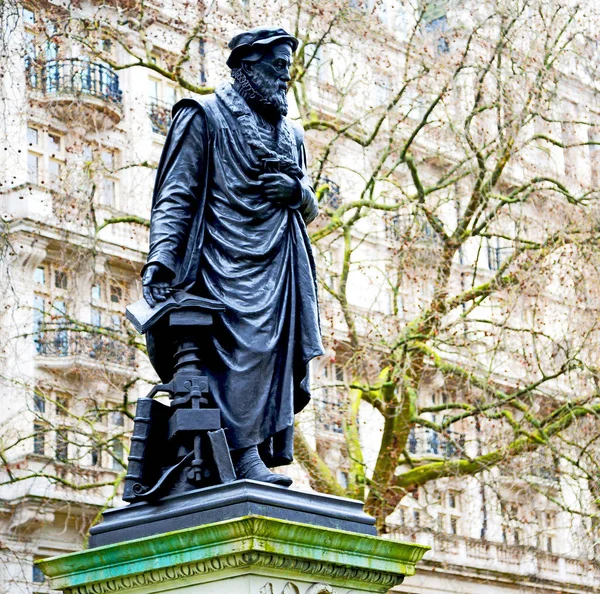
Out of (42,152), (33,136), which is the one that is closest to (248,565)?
(42,152)

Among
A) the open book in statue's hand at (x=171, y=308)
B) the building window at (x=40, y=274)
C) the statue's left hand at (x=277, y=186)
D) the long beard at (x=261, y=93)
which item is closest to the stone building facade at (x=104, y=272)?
the building window at (x=40, y=274)

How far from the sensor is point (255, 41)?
23.7 ft

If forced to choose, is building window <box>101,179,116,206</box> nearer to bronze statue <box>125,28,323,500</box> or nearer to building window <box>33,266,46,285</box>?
building window <box>33,266,46,285</box>

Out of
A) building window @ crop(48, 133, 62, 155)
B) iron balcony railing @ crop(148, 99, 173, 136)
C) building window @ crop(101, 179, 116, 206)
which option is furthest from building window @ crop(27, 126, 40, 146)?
iron balcony railing @ crop(148, 99, 173, 136)

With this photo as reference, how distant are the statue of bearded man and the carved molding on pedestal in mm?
475

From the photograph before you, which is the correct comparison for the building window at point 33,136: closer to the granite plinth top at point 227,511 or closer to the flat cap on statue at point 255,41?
the flat cap on statue at point 255,41

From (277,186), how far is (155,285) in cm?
75

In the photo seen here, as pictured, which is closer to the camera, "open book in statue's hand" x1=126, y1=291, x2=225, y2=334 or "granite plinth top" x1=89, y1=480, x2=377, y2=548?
"granite plinth top" x1=89, y1=480, x2=377, y2=548

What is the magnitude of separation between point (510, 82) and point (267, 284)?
52.1 ft

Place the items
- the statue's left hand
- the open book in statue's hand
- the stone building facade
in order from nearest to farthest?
the open book in statue's hand → the statue's left hand → the stone building facade

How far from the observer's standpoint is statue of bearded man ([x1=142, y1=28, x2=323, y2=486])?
684 centimetres

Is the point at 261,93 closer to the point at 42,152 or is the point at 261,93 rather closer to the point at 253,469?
the point at 253,469

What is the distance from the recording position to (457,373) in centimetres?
2156

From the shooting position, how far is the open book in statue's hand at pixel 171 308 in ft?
22.1
